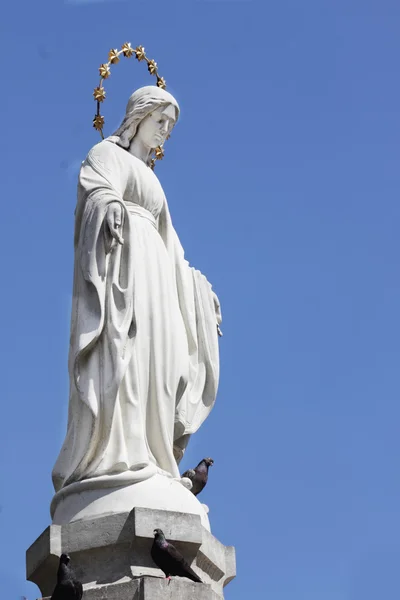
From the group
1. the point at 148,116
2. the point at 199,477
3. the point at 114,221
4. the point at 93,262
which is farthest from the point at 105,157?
the point at 199,477

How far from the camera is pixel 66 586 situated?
1007 cm

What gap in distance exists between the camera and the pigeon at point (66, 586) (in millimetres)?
10055

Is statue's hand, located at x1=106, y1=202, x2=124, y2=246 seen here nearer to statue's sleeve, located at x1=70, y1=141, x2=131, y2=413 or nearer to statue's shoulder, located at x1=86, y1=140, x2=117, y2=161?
statue's sleeve, located at x1=70, y1=141, x2=131, y2=413

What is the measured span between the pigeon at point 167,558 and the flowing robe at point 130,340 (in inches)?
32.1

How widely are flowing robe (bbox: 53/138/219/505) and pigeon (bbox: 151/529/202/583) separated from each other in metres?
0.82

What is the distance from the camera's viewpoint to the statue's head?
13.1 m

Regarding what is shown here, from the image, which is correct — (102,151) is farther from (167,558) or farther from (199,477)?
(167,558)

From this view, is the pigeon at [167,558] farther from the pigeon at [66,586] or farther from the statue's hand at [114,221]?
the statue's hand at [114,221]

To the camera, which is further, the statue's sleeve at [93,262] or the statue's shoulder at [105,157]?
the statue's shoulder at [105,157]

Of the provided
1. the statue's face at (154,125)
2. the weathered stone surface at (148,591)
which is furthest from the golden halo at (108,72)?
the weathered stone surface at (148,591)

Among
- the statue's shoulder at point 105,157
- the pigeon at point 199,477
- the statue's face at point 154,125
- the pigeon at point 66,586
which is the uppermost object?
the statue's face at point 154,125

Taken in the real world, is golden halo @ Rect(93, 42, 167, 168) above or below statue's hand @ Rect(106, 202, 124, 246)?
above

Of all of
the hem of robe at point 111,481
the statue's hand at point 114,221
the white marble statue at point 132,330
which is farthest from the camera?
the statue's hand at point 114,221

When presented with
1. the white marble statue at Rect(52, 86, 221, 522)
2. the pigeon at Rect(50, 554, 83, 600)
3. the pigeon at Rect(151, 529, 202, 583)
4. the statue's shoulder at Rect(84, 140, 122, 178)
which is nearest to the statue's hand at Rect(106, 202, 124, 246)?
the white marble statue at Rect(52, 86, 221, 522)
